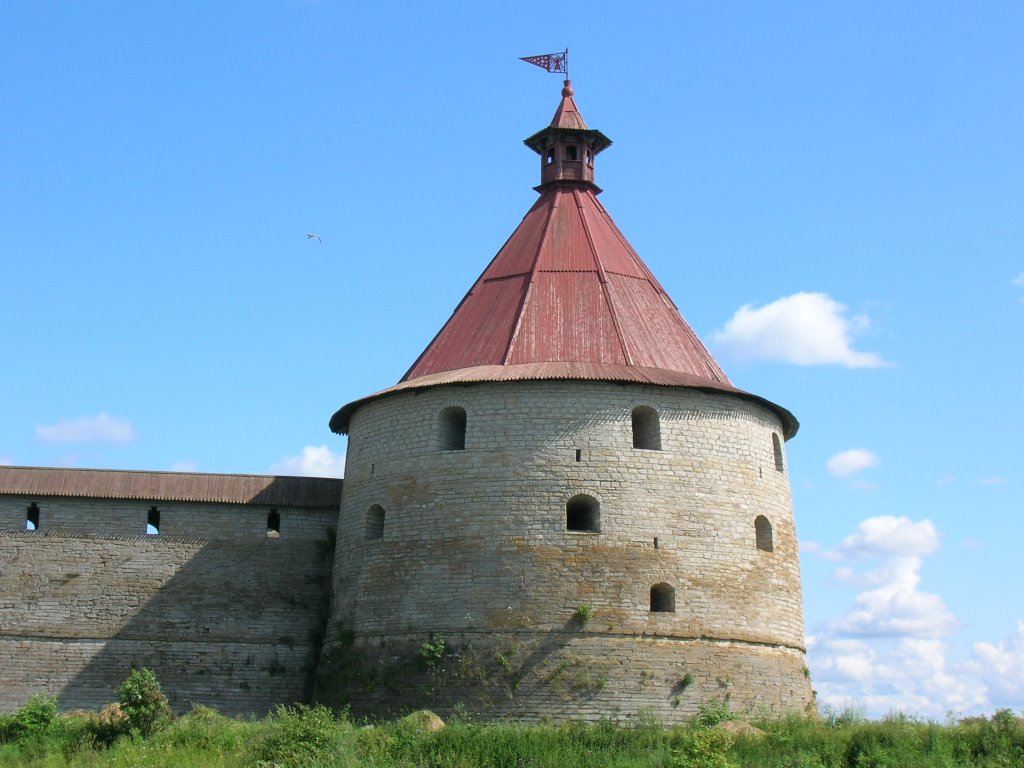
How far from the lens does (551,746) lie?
19.1 m

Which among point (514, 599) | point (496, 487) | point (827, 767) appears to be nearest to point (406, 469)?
point (496, 487)

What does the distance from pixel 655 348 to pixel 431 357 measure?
4.62 meters

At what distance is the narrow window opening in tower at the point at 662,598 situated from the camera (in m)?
22.2

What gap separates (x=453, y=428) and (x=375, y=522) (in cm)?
237

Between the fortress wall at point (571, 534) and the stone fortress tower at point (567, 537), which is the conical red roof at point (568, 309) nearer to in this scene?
the stone fortress tower at point (567, 537)

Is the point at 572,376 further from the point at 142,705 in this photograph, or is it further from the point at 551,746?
the point at 142,705

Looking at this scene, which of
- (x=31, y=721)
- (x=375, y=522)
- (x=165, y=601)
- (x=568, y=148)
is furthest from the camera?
(x=568, y=148)

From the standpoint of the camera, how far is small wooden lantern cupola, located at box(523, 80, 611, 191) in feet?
96.0

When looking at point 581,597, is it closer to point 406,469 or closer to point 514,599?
point 514,599

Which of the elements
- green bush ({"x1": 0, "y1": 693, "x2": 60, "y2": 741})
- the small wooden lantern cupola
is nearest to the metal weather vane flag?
the small wooden lantern cupola

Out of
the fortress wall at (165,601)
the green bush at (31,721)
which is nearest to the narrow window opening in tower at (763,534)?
the fortress wall at (165,601)

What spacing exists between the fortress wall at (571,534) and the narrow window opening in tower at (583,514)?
18 centimetres

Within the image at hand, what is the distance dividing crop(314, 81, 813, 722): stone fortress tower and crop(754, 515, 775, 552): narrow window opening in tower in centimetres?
4

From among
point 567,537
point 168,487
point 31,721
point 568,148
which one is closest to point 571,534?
point 567,537
